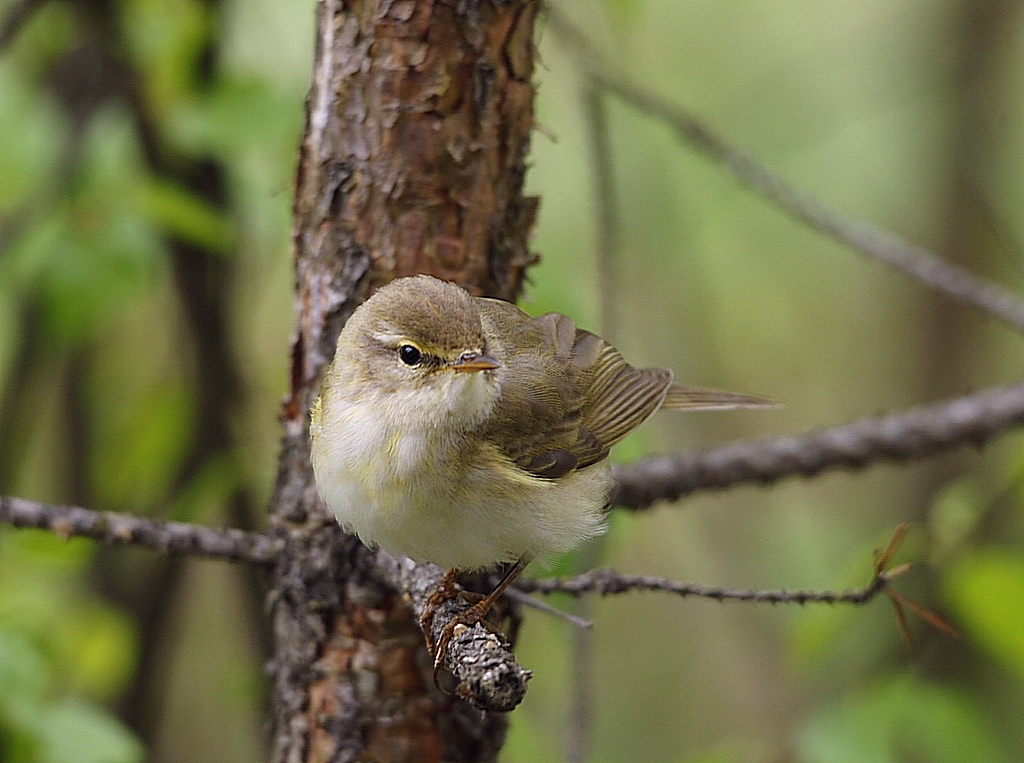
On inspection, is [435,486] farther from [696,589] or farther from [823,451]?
[823,451]

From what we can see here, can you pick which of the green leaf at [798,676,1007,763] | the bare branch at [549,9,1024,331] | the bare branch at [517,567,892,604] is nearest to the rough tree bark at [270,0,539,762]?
the bare branch at [517,567,892,604]

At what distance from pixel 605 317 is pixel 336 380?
0.81 metres

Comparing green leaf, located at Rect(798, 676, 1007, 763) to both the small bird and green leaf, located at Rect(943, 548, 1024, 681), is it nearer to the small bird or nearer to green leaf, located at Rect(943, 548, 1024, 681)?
green leaf, located at Rect(943, 548, 1024, 681)

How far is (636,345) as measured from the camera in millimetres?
5902

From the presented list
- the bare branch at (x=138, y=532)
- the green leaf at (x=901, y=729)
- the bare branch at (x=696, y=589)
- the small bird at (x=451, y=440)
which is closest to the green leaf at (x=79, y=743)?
the bare branch at (x=138, y=532)

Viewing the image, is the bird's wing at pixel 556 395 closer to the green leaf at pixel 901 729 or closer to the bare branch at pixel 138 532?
the bare branch at pixel 138 532

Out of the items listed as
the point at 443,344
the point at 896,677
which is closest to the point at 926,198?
the point at 896,677

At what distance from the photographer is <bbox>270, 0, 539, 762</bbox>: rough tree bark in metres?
2.49

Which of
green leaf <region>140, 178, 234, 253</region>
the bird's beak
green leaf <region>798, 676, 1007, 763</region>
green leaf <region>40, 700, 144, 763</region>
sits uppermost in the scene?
green leaf <region>140, 178, 234, 253</region>

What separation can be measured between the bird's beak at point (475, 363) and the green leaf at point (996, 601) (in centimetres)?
150

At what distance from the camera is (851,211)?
687cm

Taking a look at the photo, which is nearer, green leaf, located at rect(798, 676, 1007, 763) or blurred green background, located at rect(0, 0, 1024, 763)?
green leaf, located at rect(798, 676, 1007, 763)

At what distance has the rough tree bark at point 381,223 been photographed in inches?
97.9

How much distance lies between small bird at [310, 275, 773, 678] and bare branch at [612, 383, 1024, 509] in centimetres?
13
